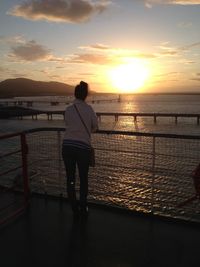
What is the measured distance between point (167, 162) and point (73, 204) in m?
11.8

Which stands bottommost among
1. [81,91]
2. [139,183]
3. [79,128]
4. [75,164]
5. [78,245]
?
[139,183]

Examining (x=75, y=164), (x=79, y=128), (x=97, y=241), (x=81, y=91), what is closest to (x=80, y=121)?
(x=79, y=128)

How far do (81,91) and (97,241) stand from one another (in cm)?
188

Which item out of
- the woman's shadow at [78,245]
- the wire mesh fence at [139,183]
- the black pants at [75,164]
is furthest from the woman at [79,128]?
the wire mesh fence at [139,183]

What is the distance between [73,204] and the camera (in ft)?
14.6

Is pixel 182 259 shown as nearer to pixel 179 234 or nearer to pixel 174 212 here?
pixel 179 234

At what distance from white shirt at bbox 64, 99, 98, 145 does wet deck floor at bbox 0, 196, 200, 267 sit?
1186 millimetres

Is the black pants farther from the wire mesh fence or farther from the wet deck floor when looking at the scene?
the wire mesh fence

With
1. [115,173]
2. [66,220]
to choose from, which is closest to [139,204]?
[115,173]

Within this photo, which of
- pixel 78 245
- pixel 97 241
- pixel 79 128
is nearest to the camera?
pixel 78 245

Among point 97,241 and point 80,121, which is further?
point 80,121

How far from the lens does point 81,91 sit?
4133 mm

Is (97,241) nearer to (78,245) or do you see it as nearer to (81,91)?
(78,245)

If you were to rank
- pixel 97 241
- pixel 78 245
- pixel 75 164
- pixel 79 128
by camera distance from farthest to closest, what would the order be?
pixel 75 164, pixel 79 128, pixel 97 241, pixel 78 245
